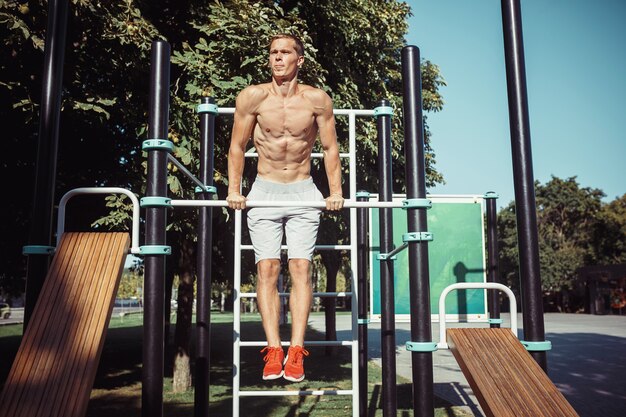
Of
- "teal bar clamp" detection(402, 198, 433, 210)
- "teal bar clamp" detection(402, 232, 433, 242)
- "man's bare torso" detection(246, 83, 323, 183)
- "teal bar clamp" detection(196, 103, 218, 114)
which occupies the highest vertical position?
"teal bar clamp" detection(196, 103, 218, 114)

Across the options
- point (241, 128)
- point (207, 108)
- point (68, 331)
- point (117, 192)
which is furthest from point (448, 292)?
point (207, 108)

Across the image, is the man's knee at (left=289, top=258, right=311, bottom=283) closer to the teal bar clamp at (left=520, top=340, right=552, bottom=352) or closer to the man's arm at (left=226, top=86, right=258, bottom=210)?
the man's arm at (left=226, top=86, right=258, bottom=210)

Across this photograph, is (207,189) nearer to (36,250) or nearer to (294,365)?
(36,250)

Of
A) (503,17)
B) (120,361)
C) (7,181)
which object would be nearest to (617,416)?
(503,17)

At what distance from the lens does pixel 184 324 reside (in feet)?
32.0

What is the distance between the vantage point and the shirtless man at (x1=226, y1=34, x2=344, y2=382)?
3297 millimetres

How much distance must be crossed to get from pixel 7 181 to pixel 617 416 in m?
9.41

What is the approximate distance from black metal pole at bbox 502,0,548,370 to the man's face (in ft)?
4.36

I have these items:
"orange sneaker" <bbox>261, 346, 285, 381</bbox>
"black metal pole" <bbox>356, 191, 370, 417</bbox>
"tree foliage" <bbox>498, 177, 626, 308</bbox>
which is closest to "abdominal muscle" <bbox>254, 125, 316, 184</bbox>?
"orange sneaker" <bbox>261, 346, 285, 381</bbox>

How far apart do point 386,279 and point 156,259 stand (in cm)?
210

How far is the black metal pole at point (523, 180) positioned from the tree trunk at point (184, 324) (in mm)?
7331

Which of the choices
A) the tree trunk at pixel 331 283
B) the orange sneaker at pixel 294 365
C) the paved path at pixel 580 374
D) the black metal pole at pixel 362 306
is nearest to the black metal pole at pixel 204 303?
A: the orange sneaker at pixel 294 365

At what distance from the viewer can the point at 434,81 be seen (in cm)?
1224

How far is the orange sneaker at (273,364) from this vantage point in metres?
3.02
